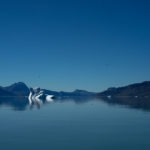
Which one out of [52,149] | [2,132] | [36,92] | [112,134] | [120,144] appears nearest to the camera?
[52,149]

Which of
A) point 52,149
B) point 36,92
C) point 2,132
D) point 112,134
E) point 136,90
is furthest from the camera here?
point 136,90

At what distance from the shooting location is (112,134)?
74.4 ft

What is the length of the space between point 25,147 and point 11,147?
1130 mm

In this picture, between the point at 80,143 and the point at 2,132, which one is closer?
the point at 80,143

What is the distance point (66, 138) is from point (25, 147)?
429 centimetres

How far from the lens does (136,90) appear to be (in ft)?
646

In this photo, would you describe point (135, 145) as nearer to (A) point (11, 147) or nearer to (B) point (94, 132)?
(B) point (94, 132)

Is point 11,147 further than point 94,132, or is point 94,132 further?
point 94,132

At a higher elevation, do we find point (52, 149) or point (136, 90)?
point (136, 90)

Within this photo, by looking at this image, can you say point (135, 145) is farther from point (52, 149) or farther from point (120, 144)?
point (52, 149)

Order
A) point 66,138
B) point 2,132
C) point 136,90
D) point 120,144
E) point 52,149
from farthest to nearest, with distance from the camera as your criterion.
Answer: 1. point 136,90
2. point 2,132
3. point 66,138
4. point 120,144
5. point 52,149

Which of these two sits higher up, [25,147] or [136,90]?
[136,90]

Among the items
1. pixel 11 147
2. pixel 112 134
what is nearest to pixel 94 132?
pixel 112 134

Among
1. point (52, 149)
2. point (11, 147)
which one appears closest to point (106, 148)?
point (52, 149)
